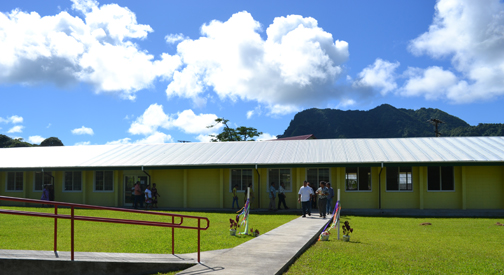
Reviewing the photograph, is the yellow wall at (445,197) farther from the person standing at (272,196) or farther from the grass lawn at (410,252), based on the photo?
the person standing at (272,196)

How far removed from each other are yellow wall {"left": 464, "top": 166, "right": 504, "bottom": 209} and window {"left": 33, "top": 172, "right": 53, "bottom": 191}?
2375 cm

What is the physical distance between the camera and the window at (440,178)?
871 inches

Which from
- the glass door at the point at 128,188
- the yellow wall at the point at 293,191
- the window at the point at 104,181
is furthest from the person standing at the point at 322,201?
the window at the point at 104,181

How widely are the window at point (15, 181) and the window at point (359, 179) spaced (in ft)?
66.9

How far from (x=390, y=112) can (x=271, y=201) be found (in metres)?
94.2

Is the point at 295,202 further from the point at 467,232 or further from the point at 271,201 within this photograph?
the point at 467,232

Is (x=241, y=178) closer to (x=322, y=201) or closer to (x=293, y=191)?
(x=293, y=191)

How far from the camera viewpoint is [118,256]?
798 cm

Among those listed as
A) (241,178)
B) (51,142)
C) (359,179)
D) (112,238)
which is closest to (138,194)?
(241,178)

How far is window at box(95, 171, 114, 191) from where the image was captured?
2602cm

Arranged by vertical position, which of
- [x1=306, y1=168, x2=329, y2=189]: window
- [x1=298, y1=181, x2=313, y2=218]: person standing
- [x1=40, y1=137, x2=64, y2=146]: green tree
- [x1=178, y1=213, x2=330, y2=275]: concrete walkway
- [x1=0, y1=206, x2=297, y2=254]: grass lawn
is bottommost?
[x1=0, y1=206, x2=297, y2=254]: grass lawn

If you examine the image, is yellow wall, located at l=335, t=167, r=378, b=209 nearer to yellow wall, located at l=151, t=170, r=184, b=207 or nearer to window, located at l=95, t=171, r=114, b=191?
yellow wall, located at l=151, t=170, r=184, b=207

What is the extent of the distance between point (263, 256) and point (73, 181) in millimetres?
21088

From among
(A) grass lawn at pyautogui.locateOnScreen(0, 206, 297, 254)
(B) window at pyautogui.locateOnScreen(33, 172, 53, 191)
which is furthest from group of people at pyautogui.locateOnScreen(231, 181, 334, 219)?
(B) window at pyautogui.locateOnScreen(33, 172, 53, 191)
